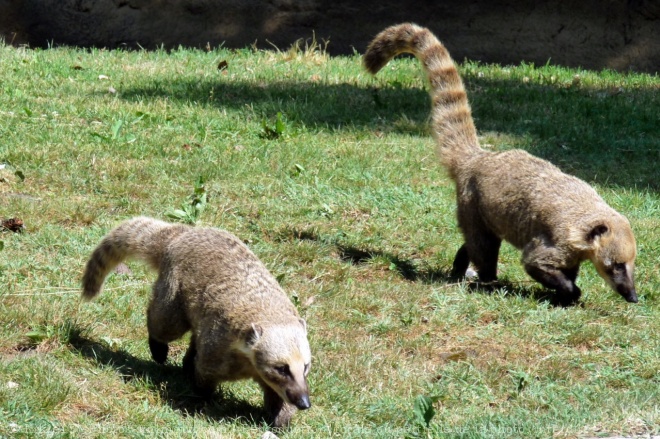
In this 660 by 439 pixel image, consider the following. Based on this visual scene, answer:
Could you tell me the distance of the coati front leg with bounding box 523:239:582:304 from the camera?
660 cm

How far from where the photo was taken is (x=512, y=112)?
35.3 ft

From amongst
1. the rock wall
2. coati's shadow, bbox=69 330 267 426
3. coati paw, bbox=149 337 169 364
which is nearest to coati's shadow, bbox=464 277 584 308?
coati's shadow, bbox=69 330 267 426

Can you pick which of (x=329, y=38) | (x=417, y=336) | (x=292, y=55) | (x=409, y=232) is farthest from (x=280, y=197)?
(x=329, y=38)

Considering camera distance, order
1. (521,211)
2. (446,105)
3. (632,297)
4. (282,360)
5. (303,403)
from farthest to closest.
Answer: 1. (446,105)
2. (521,211)
3. (632,297)
4. (282,360)
5. (303,403)

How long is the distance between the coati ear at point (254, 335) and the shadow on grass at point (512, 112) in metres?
5.15

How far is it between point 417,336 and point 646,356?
1.37m

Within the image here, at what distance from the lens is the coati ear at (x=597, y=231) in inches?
259

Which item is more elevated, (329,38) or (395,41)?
(395,41)

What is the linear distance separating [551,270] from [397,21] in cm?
870

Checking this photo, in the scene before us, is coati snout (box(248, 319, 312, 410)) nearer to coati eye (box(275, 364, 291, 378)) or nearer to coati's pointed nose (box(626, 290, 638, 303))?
coati eye (box(275, 364, 291, 378))

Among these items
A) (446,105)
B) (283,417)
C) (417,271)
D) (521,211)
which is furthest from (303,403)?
(446,105)

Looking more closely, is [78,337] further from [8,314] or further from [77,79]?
[77,79]

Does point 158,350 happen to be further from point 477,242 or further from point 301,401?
point 477,242

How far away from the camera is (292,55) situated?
41.7 ft
